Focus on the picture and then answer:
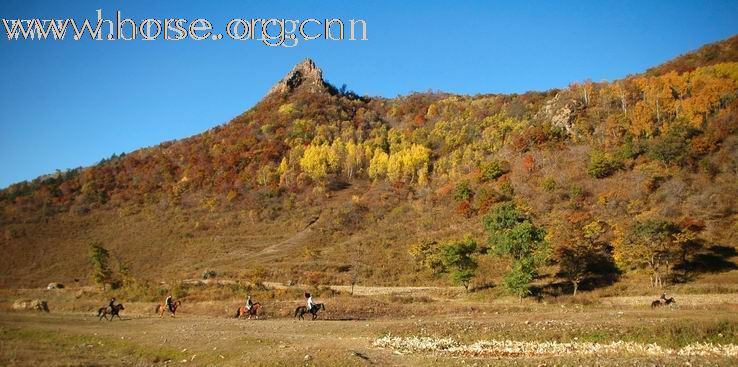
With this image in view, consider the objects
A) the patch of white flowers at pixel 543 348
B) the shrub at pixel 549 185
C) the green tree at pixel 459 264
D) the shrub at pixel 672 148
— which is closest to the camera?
the patch of white flowers at pixel 543 348

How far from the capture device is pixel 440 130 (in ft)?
446

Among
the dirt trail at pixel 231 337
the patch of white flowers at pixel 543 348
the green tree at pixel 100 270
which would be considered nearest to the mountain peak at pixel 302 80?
the green tree at pixel 100 270

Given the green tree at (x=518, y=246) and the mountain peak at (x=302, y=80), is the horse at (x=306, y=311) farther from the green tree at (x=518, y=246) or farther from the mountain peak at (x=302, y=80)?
the mountain peak at (x=302, y=80)

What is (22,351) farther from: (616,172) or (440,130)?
(440,130)

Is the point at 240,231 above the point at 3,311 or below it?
above

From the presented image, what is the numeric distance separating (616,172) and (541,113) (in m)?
36.2

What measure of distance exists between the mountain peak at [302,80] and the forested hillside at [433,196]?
65.2 ft

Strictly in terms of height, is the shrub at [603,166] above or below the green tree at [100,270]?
above

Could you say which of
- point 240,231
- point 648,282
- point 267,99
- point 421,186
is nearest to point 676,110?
point 421,186

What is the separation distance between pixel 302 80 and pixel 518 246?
14319 cm

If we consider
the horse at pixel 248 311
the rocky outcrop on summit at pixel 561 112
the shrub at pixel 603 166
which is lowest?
the horse at pixel 248 311

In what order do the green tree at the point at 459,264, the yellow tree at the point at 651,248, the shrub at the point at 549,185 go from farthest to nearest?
the shrub at the point at 549,185 < the green tree at the point at 459,264 < the yellow tree at the point at 651,248

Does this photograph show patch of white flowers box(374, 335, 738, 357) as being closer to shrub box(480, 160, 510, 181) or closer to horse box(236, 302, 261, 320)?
horse box(236, 302, 261, 320)

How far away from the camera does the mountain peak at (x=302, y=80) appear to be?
175125 mm
